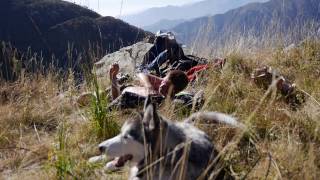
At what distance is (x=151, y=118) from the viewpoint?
370 centimetres

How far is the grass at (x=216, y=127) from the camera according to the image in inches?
157

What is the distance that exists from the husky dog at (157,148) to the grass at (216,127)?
220mm

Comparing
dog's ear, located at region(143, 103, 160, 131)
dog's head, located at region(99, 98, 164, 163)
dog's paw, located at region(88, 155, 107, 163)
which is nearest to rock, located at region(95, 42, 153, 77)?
dog's paw, located at region(88, 155, 107, 163)

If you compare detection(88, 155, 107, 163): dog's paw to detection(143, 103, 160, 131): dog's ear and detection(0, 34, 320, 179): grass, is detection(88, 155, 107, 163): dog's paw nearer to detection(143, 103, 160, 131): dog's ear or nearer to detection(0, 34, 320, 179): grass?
detection(0, 34, 320, 179): grass

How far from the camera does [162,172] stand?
3.71 m

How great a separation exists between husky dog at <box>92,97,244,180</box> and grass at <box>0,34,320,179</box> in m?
0.22

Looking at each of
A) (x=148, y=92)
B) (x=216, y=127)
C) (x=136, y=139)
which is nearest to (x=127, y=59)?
(x=148, y=92)

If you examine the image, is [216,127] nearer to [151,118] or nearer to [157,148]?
[157,148]

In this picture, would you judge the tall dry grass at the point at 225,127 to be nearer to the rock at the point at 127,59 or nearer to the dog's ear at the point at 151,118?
the dog's ear at the point at 151,118

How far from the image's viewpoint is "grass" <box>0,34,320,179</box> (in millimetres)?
3994

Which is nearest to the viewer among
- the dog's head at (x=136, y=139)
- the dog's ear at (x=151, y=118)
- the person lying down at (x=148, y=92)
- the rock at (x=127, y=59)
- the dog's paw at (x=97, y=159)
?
the dog's ear at (x=151, y=118)

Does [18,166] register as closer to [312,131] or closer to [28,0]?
[312,131]

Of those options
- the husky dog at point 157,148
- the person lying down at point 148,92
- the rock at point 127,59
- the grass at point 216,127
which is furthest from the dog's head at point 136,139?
the rock at point 127,59

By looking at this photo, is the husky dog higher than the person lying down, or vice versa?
the husky dog
